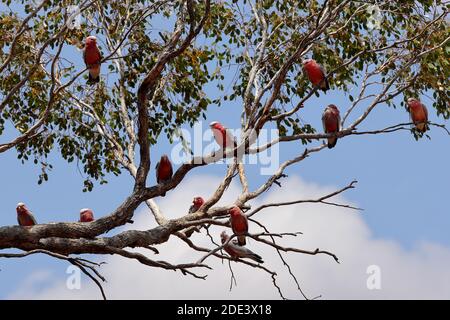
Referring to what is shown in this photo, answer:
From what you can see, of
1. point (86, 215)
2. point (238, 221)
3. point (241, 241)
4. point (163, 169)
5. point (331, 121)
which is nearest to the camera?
point (238, 221)

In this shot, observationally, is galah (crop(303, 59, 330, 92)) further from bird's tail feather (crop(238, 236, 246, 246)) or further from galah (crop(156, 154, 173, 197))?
bird's tail feather (crop(238, 236, 246, 246))

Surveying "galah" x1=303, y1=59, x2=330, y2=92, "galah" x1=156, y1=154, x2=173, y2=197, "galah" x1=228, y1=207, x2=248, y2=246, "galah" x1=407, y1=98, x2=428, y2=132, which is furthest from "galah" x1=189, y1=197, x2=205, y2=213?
"galah" x1=407, y1=98, x2=428, y2=132


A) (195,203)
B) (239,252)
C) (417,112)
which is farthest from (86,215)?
(417,112)

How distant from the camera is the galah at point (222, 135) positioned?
9.05 m

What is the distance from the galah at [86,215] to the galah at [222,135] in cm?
211

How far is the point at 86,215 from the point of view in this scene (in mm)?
10234

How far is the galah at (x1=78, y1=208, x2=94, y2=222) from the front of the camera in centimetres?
1020

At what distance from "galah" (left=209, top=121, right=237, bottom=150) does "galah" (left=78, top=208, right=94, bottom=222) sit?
2.11 meters

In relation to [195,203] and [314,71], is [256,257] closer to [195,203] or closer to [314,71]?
[195,203]

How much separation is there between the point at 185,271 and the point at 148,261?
37cm

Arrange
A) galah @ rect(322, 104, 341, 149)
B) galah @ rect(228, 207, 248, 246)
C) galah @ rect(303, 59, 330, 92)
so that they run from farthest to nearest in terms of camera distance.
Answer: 1. galah @ rect(303, 59, 330, 92)
2. galah @ rect(322, 104, 341, 149)
3. galah @ rect(228, 207, 248, 246)

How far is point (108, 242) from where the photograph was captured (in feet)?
25.0

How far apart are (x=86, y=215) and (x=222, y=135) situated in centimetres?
226
